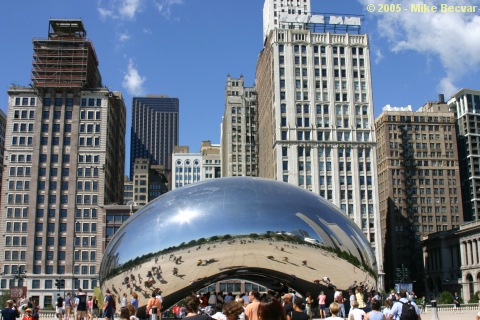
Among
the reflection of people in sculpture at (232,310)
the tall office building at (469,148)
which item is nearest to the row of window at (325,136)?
the tall office building at (469,148)

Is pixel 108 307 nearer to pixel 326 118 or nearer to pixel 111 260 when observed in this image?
pixel 111 260

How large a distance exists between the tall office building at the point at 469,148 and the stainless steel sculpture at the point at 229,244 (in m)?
118

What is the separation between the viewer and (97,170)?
9756 cm

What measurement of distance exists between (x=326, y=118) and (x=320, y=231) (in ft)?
258

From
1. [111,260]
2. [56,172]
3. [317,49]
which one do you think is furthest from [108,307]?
[317,49]

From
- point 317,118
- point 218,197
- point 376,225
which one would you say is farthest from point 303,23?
point 218,197

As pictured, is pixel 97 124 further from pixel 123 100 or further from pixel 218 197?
pixel 218 197

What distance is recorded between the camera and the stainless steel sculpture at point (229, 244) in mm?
16938

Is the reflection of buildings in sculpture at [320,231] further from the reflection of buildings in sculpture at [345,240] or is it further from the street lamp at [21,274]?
the street lamp at [21,274]

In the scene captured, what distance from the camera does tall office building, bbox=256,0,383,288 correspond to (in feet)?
303

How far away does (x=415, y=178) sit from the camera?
124 meters

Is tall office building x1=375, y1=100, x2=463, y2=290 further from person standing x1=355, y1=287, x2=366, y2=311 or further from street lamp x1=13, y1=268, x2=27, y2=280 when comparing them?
person standing x1=355, y1=287, x2=366, y2=311

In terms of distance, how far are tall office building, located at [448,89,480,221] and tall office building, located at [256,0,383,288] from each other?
43.1 metres

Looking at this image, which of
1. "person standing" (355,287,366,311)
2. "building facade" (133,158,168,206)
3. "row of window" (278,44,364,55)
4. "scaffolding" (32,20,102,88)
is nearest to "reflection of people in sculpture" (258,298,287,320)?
"person standing" (355,287,366,311)
